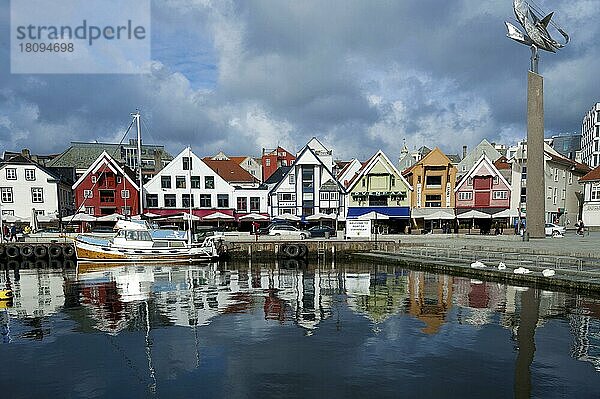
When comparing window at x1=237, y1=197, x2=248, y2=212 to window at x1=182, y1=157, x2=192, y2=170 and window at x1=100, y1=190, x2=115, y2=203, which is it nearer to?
window at x1=182, y1=157, x2=192, y2=170

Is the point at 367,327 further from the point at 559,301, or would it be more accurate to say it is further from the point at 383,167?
the point at 383,167

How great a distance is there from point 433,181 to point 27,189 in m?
51.2

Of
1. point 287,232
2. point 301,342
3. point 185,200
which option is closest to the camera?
point 301,342

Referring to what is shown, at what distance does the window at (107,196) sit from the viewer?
59619 millimetres

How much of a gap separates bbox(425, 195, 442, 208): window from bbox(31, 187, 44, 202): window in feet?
160

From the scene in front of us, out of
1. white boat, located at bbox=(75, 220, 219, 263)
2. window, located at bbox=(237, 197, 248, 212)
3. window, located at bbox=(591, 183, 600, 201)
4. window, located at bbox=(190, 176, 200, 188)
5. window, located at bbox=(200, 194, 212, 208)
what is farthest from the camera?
window, located at bbox=(237, 197, 248, 212)

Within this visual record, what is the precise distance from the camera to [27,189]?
59312 millimetres

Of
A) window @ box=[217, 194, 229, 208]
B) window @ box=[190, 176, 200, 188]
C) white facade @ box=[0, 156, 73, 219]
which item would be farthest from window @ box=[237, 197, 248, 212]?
white facade @ box=[0, 156, 73, 219]

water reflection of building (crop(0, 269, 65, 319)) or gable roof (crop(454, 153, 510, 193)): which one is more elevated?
gable roof (crop(454, 153, 510, 193))

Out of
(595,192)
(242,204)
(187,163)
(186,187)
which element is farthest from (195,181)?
(595,192)

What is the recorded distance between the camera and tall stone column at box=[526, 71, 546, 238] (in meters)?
41.8

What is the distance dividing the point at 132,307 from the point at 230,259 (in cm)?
2102

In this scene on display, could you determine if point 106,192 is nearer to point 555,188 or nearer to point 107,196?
point 107,196

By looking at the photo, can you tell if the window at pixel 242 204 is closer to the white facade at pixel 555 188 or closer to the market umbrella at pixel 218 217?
the market umbrella at pixel 218 217
